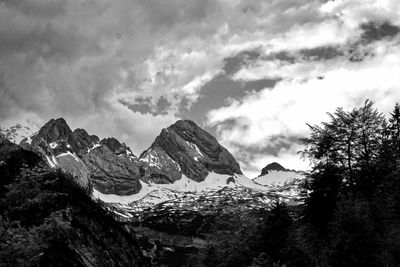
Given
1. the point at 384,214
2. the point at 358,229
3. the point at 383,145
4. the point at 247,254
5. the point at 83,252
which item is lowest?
the point at 358,229

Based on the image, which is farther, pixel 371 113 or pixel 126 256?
pixel 126 256

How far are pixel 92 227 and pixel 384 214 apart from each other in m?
108

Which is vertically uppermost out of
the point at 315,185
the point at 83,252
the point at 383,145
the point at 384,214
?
the point at 83,252

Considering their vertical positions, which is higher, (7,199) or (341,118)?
(341,118)

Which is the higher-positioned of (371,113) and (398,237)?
(371,113)

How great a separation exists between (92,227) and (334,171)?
96.5 meters

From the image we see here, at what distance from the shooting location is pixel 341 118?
139ft

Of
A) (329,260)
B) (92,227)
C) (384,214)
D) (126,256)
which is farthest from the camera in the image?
(126,256)

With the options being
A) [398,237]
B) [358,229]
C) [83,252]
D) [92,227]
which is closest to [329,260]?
[358,229]

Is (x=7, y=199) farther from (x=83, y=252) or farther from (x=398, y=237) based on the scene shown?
(x=83, y=252)

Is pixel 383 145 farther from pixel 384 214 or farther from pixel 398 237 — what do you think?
pixel 398 237

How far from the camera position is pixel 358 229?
24375mm

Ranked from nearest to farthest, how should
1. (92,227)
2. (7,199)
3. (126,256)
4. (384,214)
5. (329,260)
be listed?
(7,199) → (329,260) → (384,214) → (92,227) → (126,256)

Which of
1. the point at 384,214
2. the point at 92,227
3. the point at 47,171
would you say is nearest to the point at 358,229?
the point at 384,214
